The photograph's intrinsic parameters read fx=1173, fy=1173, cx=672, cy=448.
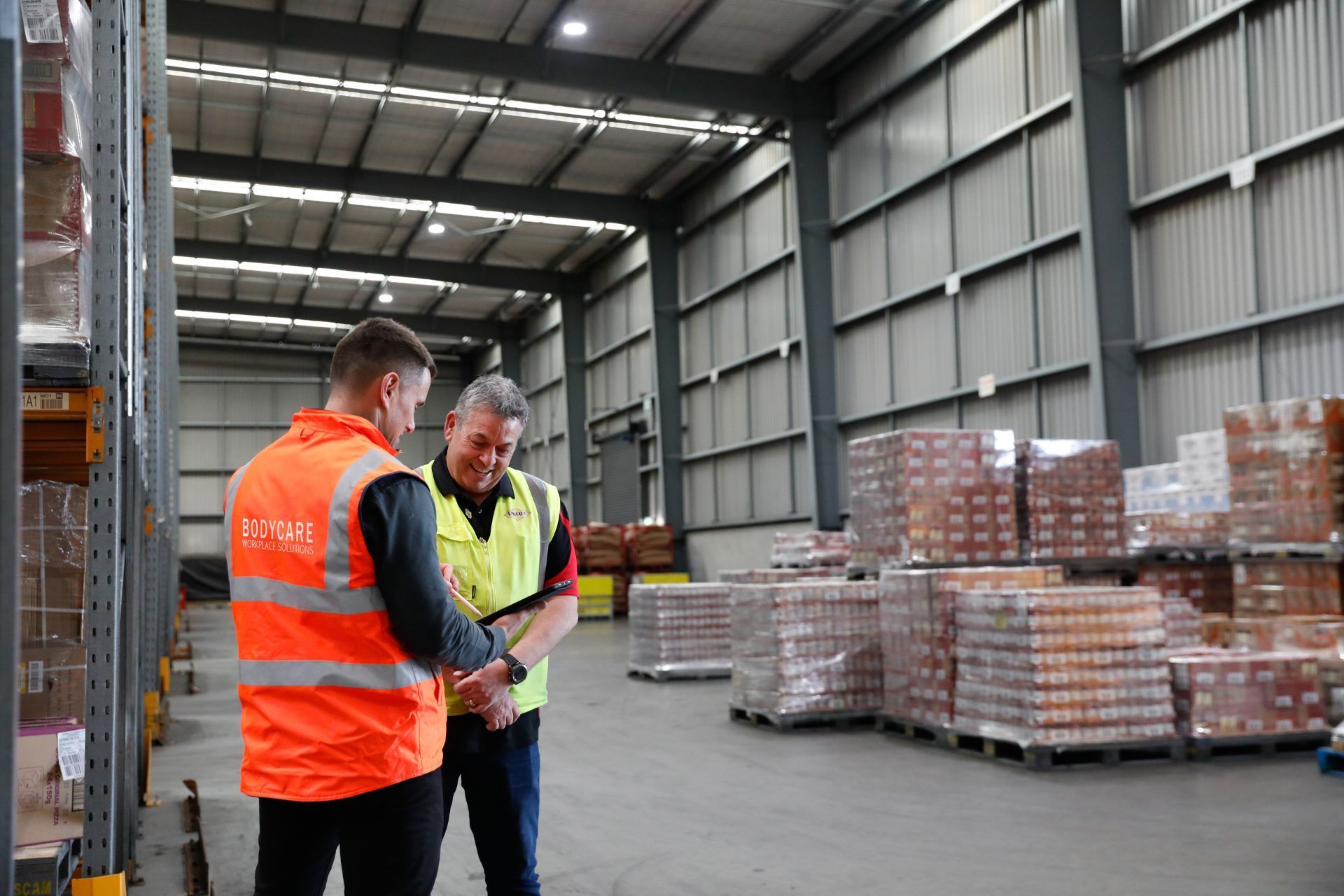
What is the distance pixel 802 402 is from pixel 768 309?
6.43ft

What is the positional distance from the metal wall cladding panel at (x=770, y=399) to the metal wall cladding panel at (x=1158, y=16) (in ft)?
26.7

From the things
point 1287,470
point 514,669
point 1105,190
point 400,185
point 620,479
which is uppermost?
point 400,185

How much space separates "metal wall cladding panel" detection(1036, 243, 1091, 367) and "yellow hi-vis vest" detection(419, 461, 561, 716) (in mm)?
10969

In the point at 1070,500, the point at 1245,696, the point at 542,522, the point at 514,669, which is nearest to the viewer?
the point at 514,669

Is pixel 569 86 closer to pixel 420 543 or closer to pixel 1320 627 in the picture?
pixel 1320 627

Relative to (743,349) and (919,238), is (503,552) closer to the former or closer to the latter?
(919,238)

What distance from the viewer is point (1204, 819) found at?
569cm

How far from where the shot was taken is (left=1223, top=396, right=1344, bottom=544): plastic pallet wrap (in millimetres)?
8094

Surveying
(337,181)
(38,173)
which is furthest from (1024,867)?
(337,181)

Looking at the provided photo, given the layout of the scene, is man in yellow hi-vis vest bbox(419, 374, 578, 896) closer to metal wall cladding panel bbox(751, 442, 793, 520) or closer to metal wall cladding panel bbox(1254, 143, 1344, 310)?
metal wall cladding panel bbox(1254, 143, 1344, 310)

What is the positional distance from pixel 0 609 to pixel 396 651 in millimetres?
1288

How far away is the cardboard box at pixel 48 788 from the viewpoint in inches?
138

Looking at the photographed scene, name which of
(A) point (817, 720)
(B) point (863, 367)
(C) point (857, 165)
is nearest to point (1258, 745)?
(A) point (817, 720)

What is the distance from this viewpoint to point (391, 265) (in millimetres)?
25875
